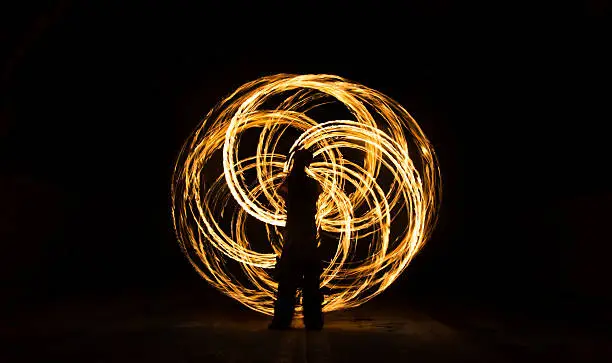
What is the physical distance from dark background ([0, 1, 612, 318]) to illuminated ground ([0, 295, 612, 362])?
2.66 meters

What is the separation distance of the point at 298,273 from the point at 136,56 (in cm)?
761

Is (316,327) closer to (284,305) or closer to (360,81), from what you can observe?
(284,305)

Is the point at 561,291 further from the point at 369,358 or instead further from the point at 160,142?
the point at 160,142

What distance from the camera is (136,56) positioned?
15.6m

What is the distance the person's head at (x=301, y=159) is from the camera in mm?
9391

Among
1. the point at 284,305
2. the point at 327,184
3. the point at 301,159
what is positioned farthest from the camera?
the point at 327,184

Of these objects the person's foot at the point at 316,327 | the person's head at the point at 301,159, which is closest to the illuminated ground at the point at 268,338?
the person's foot at the point at 316,327

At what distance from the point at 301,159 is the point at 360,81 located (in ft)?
22.5

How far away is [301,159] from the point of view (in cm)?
942

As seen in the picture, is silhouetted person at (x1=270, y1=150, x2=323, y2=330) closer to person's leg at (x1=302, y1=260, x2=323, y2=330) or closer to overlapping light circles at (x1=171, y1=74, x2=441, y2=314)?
person's leg at (x1=302, y1=260, x2=323, y2=330)

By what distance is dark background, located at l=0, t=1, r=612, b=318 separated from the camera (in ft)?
43.0

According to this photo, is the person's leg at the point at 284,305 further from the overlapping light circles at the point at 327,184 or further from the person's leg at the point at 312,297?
the overlapping light circles at the point at 327,184

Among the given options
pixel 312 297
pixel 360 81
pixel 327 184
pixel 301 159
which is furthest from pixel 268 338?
pixel 360 81

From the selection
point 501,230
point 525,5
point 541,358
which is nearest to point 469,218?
point 501,230
